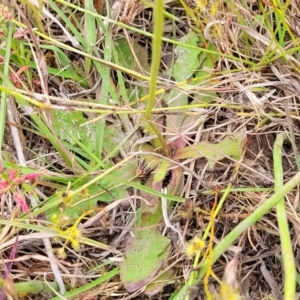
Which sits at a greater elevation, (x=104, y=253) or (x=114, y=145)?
(x=114, y=145)

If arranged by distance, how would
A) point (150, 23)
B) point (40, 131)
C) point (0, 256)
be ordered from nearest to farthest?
point (0, 256), point (40, 131), point (150, 23)

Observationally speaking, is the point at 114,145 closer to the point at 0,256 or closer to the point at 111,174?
the point at 111,174

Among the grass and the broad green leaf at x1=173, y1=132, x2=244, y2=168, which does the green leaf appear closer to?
the grass

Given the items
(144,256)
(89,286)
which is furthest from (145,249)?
(89,286)

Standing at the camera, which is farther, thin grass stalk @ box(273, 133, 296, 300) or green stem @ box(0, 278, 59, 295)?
green stem @ box(0, 278, 59, 295)

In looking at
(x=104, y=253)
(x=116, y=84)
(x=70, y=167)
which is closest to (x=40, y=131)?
(x=70, y=167)

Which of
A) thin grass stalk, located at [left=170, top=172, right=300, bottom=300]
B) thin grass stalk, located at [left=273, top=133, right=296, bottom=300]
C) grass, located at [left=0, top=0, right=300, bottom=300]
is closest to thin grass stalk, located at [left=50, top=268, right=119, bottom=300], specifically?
grass, located at [left=0, top=0, right=300, bottom=300]

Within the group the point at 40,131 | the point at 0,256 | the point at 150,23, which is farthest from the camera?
the point at 150,23
